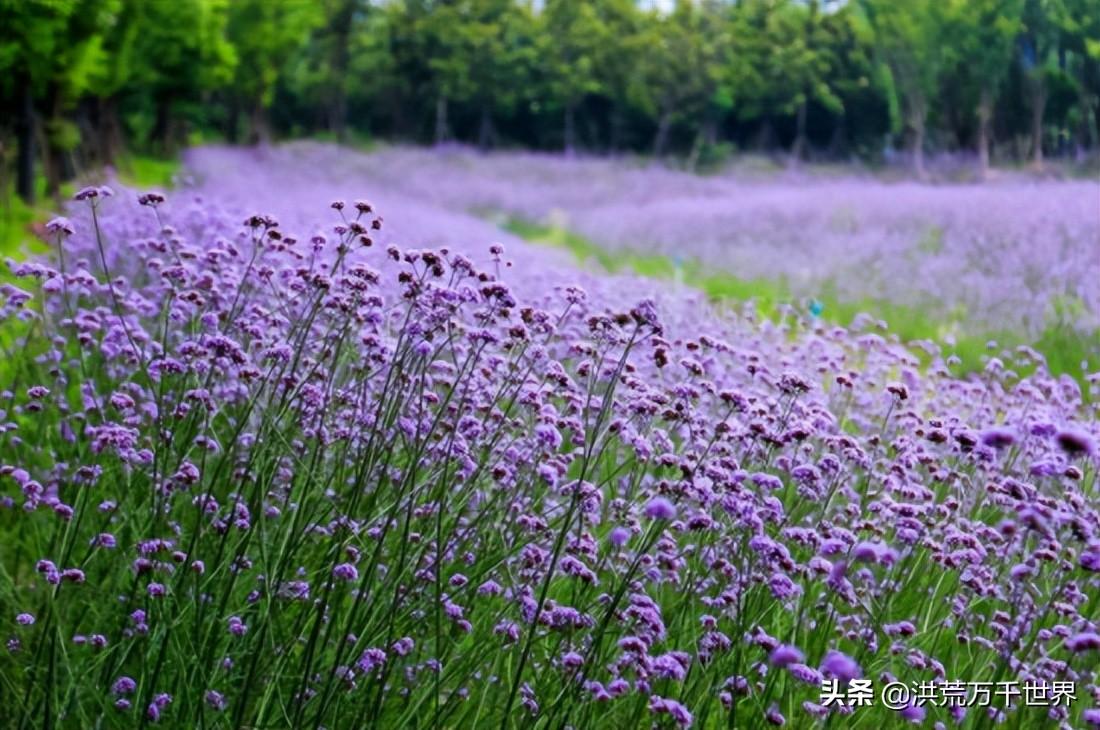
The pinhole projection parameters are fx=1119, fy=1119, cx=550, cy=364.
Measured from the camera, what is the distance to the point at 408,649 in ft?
7.87

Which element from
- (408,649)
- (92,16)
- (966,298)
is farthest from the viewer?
(92,16)

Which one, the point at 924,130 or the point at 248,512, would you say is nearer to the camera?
the point at 248,512

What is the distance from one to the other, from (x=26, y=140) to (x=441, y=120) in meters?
11.7

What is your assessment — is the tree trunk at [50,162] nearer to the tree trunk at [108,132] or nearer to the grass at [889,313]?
the tree trunk at [108,132]

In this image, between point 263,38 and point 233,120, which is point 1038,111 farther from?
point 233,120

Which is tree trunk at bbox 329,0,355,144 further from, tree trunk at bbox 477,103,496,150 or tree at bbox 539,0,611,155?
tree at bbox 539,0,611,155

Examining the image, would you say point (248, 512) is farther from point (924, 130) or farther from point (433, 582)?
point (924, 130)

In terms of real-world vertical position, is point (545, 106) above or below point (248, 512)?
above

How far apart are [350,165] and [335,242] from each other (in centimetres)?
1726

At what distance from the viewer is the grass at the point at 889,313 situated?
5.79 metres

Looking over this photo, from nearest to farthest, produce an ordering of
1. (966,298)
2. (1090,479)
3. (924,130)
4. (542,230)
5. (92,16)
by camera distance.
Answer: (1090,479) < (966,298) < (924,130) < (92,16) < (542,230)

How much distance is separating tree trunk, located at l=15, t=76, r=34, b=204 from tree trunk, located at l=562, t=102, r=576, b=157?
9.03m

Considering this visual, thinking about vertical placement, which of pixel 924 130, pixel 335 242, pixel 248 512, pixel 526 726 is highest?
pixel 924 130

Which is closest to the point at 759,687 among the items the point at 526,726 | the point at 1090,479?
the point at 526,726
